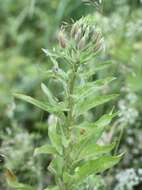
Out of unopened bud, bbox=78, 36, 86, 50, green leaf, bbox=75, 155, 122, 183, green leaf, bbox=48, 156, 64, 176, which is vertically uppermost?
unopened bud, bbox=78, 36, 86, 50

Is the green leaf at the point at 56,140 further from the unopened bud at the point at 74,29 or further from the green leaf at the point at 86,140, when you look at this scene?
the unopened bud at the point at 74,29

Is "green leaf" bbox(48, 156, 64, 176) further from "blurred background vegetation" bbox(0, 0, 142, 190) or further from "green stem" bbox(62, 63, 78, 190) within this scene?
"blurred background vegetation" bbox(0, 0, 142, 190)

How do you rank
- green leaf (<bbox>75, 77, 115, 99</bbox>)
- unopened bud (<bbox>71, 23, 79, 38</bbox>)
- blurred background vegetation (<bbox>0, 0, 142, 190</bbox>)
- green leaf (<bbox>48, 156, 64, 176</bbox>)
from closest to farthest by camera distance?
unopened bud (<bbox>71, 23, 79, 38</bbox>) → green leaf (<bbox>75, 77, 115, 99</bbox>) → green leaf (<bbox>48, 156, 64, 176</bbox>) → blurred background vegetation (<bbox>0, 0, 142, 190</bbox>)

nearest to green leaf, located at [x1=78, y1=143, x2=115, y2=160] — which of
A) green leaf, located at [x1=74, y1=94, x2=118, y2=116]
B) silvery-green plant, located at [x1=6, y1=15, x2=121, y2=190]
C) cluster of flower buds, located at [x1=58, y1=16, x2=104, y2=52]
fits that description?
silvery-green plant, located at [x1=6, y1=15, x2=121, y2=190]

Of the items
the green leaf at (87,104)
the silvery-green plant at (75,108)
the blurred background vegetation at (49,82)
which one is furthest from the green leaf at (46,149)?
the blurred background vegetation at (49,82)

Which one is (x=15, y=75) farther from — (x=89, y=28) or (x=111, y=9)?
(x=89, y=28)

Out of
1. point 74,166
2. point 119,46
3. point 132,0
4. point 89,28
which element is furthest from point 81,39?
point 132,0

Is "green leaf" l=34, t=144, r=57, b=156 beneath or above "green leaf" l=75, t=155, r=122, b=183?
above
